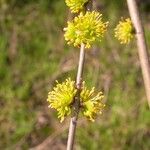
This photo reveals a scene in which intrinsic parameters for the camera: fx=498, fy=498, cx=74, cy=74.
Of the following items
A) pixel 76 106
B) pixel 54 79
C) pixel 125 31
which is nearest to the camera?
pixel 76 106

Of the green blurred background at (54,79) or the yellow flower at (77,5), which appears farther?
the green blurred background at (54,79)

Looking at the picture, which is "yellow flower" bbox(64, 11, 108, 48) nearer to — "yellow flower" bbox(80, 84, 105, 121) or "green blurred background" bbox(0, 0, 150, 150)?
"yellow flower" bbox(80, 84, 105, 121)

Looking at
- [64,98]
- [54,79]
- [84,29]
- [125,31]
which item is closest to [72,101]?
[64,98]

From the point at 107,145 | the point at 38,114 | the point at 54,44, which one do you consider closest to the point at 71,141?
the point at 107,145

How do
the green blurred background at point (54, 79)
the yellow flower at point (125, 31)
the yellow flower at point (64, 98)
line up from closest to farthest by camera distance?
the yellow flower at point (64, 98)
the yellow flower at point (125, 31)
the green blurred background at point (54, 79)

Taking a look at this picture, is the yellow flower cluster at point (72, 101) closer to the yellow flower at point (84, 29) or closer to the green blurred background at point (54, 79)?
the yellow flower at point (84, 29)

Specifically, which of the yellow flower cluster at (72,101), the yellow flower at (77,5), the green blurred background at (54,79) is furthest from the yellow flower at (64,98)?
the green blurred background at (54,79)

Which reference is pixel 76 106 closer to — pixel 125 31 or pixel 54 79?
pixel 125 31
